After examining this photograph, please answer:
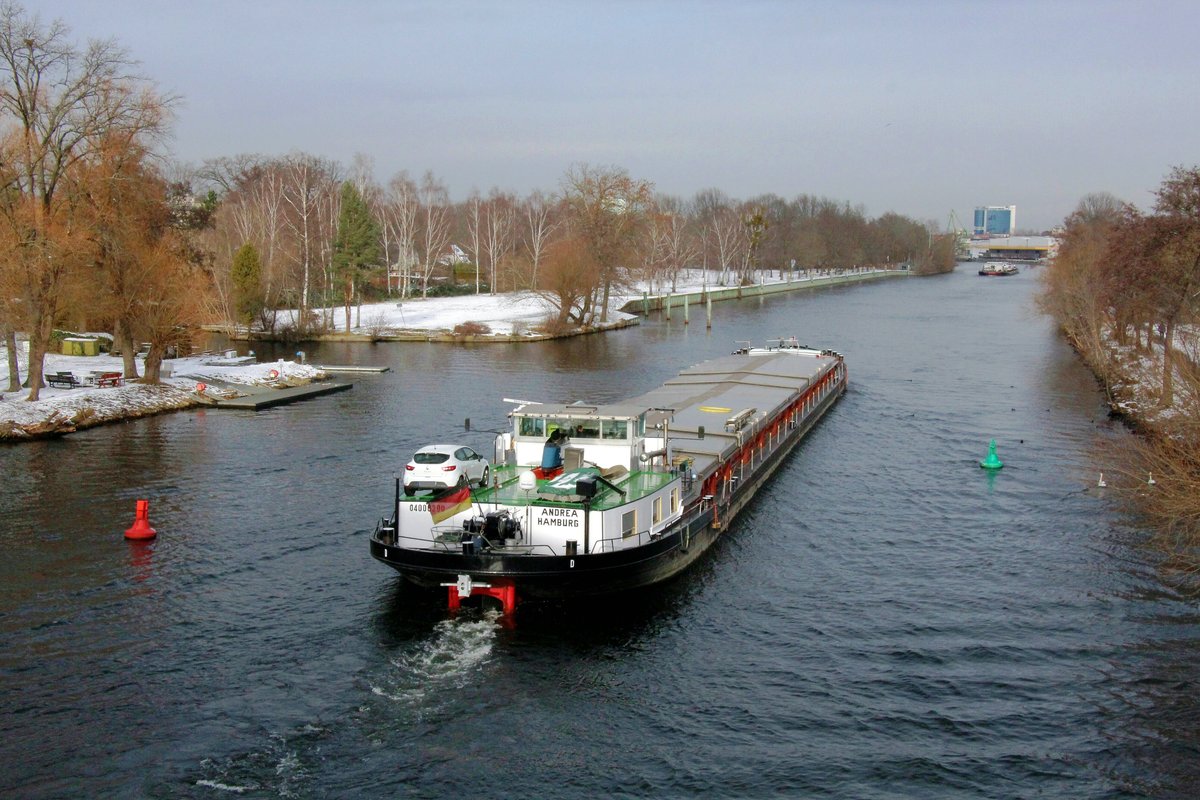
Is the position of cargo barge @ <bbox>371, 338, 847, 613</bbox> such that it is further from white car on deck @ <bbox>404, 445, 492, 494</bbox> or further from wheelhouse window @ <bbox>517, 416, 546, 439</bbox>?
white car on deck @ <bbox>404, 445, 492, 494</bbox>

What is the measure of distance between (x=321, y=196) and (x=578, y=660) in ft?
337

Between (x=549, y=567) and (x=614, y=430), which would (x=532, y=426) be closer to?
(x=614, y=430)

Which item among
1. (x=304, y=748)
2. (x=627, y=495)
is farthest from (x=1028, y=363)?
(x=304, y=748)

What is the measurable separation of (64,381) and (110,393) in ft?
14.5

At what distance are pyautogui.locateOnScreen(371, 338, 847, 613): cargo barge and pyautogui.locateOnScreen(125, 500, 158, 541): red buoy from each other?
24.8ft

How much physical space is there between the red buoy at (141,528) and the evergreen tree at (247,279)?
58829 millimetres

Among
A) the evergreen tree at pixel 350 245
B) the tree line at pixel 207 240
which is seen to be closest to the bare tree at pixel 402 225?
the tree line at pixel 207 240

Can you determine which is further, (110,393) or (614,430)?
(110,393)

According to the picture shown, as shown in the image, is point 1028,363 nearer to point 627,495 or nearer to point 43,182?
point 627,495

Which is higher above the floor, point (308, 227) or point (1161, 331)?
point (308, 227)

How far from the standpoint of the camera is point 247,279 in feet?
282

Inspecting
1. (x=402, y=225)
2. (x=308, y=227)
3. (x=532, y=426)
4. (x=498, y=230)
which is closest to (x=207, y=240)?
(x=308, y=227)

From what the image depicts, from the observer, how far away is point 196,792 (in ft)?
55.4

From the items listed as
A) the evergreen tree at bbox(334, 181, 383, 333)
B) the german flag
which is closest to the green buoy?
the german flag
